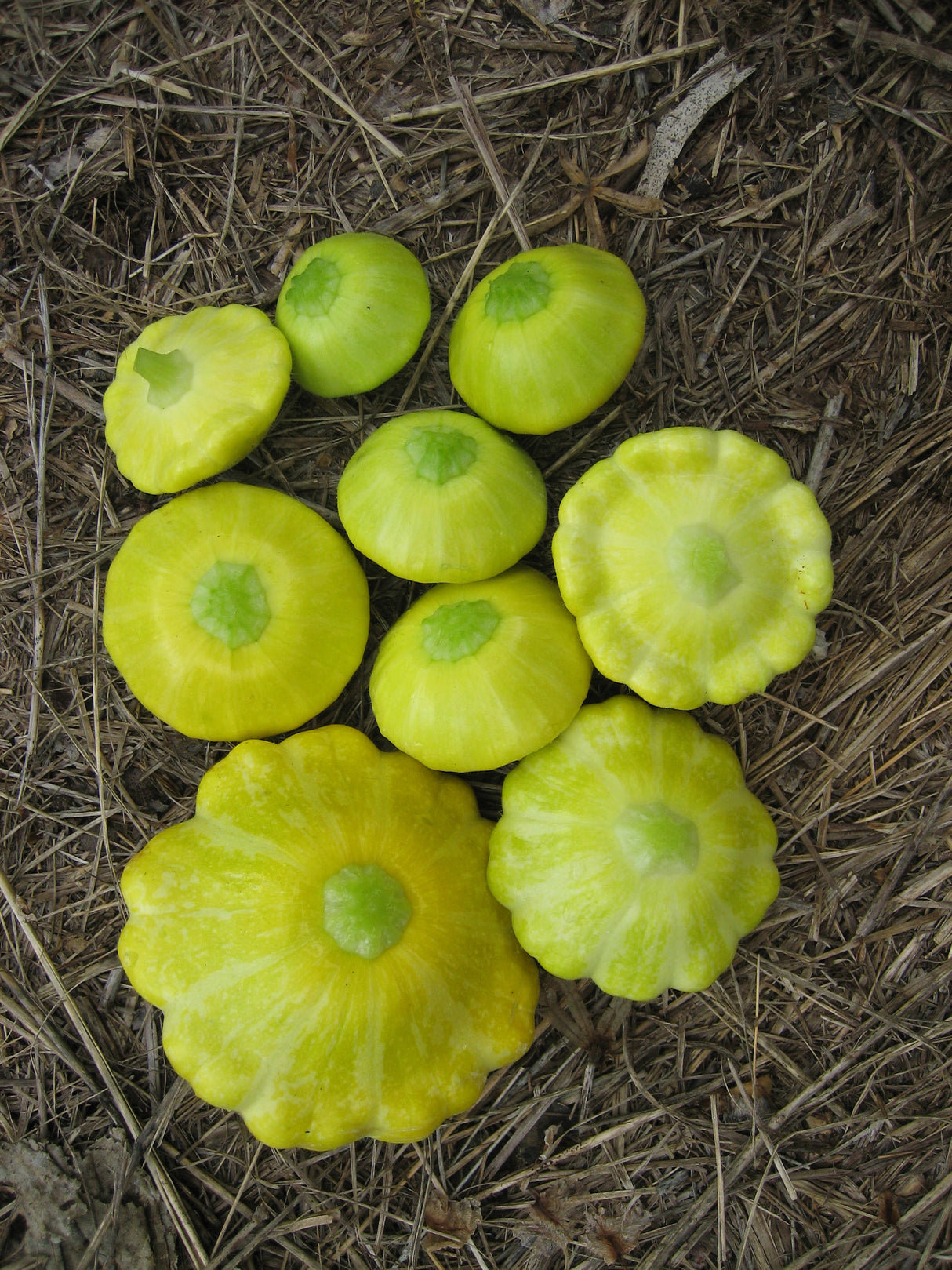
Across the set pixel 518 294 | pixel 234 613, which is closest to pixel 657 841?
pixel 234 613

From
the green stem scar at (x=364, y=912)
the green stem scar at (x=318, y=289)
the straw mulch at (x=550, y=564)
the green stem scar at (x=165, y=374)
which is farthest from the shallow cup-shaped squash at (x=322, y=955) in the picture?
the green stem scar at (x=318, y=289)

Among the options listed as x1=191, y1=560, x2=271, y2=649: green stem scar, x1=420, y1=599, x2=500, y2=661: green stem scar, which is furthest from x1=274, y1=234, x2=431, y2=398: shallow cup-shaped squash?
x1=420, y1=599, x2=500, y2=661: green stem scar

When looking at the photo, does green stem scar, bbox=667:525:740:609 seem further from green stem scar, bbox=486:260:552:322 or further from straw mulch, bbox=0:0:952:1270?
green stem scar, bbox=486:260:552:322

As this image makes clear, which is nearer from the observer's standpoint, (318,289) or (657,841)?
(657,841)

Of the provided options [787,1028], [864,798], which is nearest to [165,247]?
[864,798]

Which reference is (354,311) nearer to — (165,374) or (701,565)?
(165,374)
